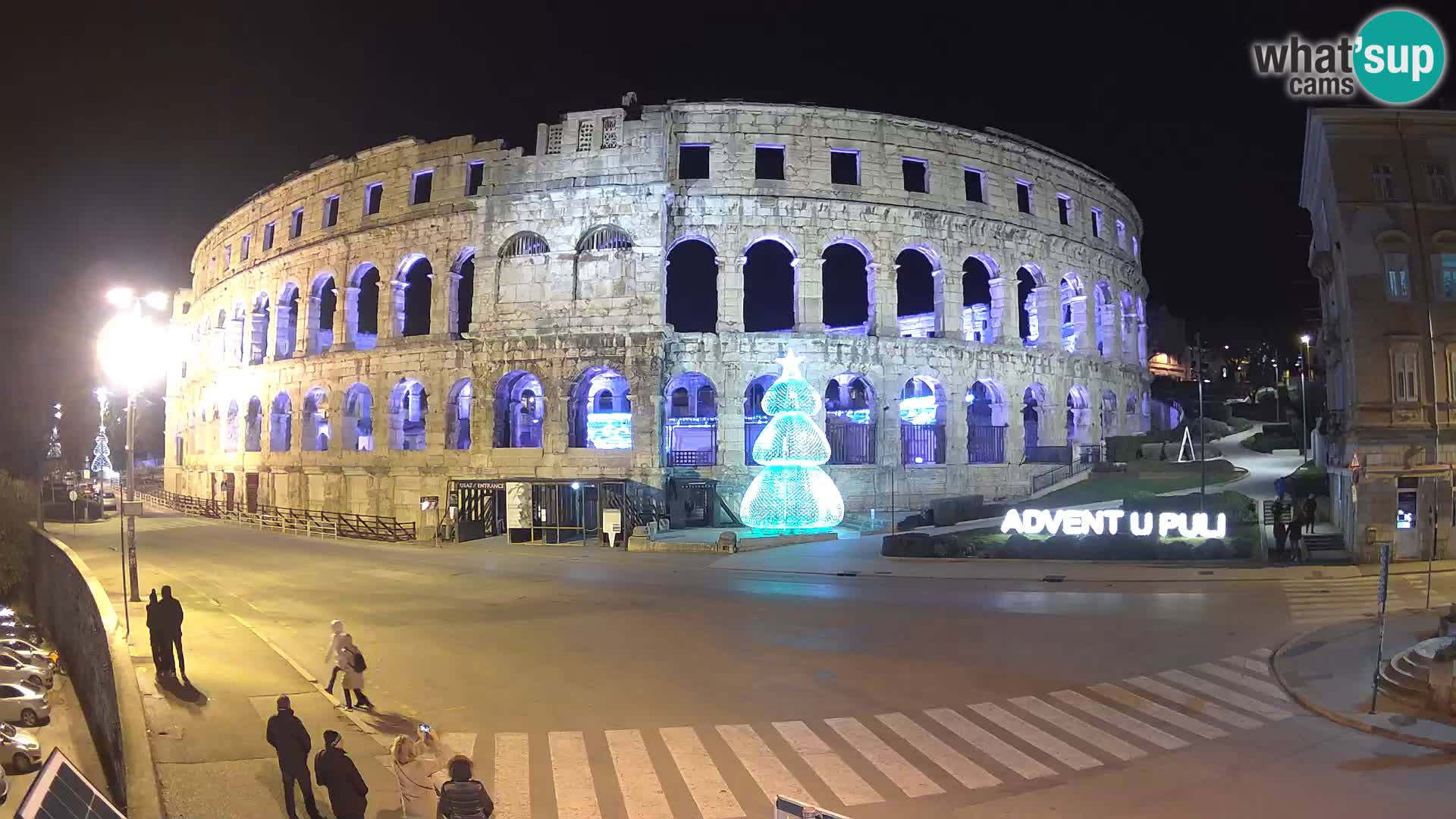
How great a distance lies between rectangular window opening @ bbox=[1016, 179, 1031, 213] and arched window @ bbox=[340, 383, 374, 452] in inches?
1360

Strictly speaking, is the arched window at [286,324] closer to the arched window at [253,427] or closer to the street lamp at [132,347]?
the arched window at [253,427]

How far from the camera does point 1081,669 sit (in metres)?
13.5

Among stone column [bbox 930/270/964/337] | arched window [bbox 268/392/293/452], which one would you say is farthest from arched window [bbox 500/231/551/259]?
stone column [bbox 930/270/964/337]

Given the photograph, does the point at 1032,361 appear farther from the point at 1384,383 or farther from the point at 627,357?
the point at 627,357

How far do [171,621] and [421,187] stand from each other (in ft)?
121

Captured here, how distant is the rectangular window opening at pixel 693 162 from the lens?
40031 mm

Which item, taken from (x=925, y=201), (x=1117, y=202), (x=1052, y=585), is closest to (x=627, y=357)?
(x=925, y=201)

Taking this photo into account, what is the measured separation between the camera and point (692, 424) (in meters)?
42.2

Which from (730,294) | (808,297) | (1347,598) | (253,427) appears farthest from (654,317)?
(253,427)

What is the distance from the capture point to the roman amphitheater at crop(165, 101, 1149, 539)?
36125mm

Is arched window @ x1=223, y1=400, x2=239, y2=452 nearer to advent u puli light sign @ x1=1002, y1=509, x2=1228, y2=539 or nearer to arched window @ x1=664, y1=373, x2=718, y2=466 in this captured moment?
arched window @ x1=664, y1=373, x2=718, y2=466

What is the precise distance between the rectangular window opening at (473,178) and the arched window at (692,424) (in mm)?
13370

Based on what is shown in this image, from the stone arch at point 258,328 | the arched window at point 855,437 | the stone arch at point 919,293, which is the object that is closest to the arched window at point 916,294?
the stone arch at point 919,293

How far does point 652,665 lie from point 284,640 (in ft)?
25.7
